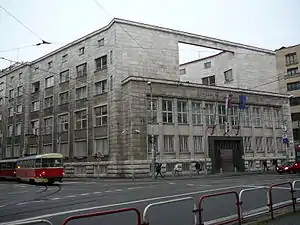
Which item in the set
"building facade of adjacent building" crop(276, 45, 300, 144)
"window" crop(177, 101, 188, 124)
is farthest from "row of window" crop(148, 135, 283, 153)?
"building facade of adjacent building" crop(276, 45, 300, 144)

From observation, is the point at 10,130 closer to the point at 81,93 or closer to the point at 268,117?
the point at 81,93

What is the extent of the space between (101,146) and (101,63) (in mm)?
10412

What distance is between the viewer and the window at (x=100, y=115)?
39906 mm

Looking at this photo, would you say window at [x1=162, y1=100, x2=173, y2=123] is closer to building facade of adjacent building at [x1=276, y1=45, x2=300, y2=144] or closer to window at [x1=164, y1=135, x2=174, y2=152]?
window at [x1=164, y1=135, x2=174, y2=152]

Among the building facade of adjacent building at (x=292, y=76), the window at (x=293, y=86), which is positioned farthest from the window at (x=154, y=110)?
the window at (x=293, y=86)

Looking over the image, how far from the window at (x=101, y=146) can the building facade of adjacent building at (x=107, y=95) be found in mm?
69

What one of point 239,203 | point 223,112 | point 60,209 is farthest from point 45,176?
point 223,112

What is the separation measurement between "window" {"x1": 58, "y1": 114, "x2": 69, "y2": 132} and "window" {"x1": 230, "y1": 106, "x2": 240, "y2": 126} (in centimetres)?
2178

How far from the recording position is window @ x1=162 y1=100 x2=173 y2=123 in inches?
1505

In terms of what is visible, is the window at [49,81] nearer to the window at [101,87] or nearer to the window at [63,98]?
the window at [63,98]

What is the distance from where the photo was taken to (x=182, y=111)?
39.7 m

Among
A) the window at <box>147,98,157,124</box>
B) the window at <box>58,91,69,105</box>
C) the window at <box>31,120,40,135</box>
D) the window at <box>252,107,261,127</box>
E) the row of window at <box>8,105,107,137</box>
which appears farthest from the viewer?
the window at <box>31,120,40,135</box>

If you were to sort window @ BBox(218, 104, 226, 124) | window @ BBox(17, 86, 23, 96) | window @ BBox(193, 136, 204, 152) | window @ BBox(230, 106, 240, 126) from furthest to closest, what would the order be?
1. window @ BBox(17, 86, 23, 96)
2. window @ BBox(230, 106, 240, 126)
3. window @ BBox(218, 104, 226, 124)
4. window @ BBox(193, 136, 204, 152)

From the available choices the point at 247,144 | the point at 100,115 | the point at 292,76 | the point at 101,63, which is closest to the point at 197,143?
Result: the point at 247,144
